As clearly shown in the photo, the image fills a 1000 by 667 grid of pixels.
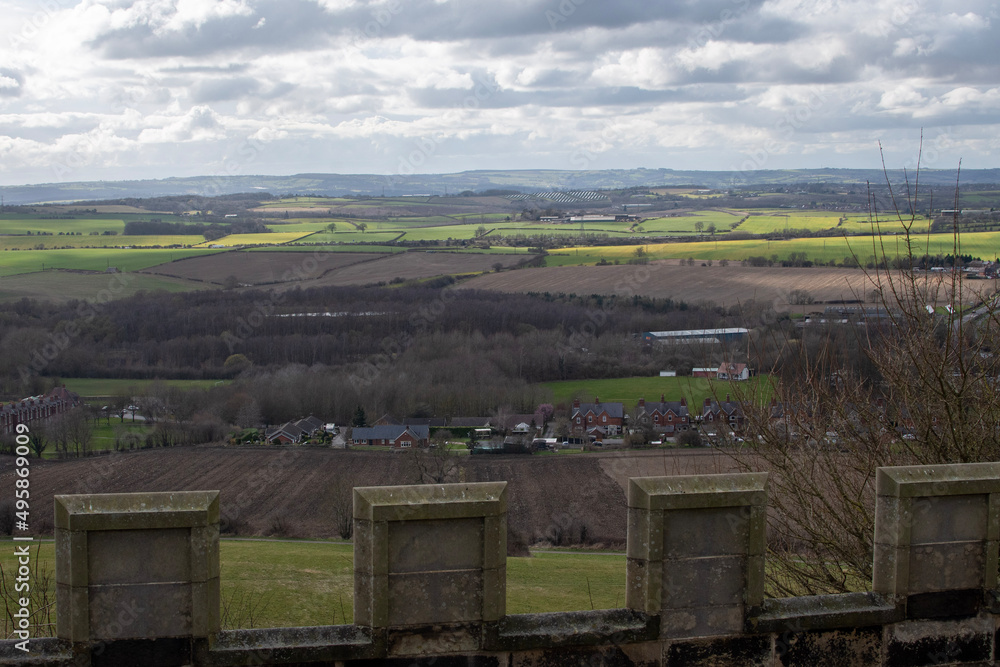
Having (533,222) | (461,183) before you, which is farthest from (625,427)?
(461,183)

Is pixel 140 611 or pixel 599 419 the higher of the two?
pixel 140 611

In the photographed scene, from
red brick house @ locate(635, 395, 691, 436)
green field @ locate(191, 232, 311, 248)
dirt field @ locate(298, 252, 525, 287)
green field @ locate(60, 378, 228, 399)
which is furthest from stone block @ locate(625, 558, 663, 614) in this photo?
green field @ locate(191, 232, 311, 248)

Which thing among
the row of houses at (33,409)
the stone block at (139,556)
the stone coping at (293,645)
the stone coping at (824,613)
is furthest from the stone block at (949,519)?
the row of houses at (33,409)

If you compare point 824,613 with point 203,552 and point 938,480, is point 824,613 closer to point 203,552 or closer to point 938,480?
point 938,480

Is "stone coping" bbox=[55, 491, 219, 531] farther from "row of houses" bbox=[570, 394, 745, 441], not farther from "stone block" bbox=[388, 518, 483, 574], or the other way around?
"row of houses" bbox=[570, 394, 745, 441]

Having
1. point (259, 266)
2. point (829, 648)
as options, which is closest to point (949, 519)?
point (829, 648)

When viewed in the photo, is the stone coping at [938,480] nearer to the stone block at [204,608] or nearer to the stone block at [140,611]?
the stone block at [204,608]
